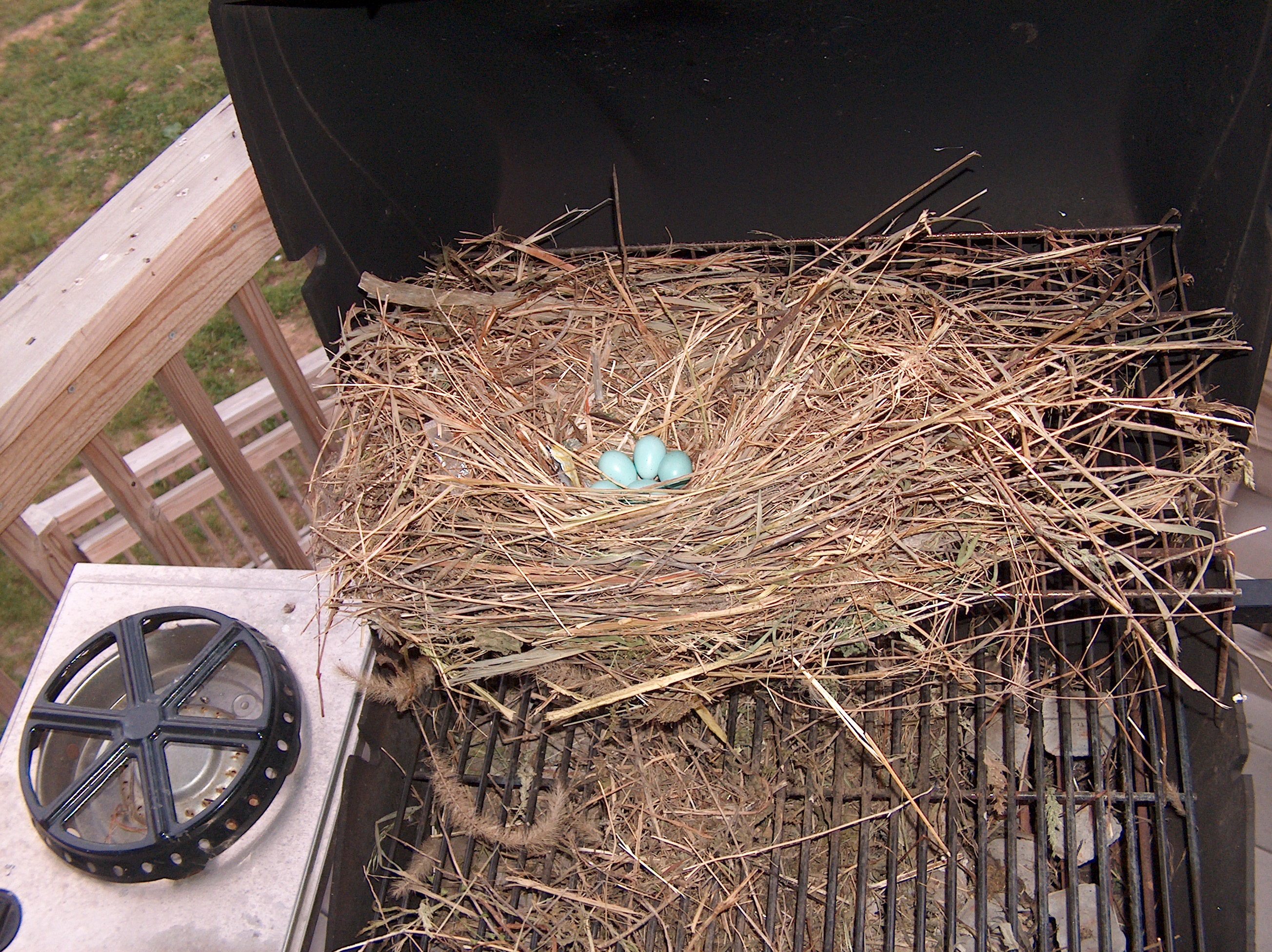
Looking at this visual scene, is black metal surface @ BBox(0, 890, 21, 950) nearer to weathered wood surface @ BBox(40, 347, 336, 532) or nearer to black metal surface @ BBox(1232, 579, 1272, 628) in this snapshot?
weathered wood surface @ BBox(40, 347, 336, 532)

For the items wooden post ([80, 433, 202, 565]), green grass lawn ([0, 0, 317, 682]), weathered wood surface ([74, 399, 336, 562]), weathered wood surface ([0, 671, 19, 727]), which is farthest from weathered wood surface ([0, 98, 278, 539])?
green grass lawn ([0, 0, 317, 682])

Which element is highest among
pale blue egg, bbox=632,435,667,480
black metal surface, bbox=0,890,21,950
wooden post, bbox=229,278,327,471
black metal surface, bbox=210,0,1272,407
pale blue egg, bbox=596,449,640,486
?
black metal surface, bbox=210,0,1272,407

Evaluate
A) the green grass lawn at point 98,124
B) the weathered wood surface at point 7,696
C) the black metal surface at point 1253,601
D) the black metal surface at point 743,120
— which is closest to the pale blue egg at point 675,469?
the black metal surface at point 743,120

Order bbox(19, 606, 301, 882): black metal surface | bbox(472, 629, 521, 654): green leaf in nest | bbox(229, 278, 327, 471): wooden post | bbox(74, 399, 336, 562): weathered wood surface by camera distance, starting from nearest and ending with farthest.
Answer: bbox(19, 606, 301, 882): black metal surface → bbox(472, 629, 521, 654): green leaf in nest → bbox(229, 278, 327, 471): wooden post → bbox(74, 399, 336, 562): weathered wood surface

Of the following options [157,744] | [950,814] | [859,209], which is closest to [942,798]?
[950,814]

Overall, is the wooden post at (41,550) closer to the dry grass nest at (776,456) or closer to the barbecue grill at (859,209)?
the dry grass nest at (776,456)

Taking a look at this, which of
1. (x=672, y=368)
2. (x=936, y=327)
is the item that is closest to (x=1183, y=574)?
(x=936, y=327)

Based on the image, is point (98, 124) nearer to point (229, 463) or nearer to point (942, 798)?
point (229, 463)
